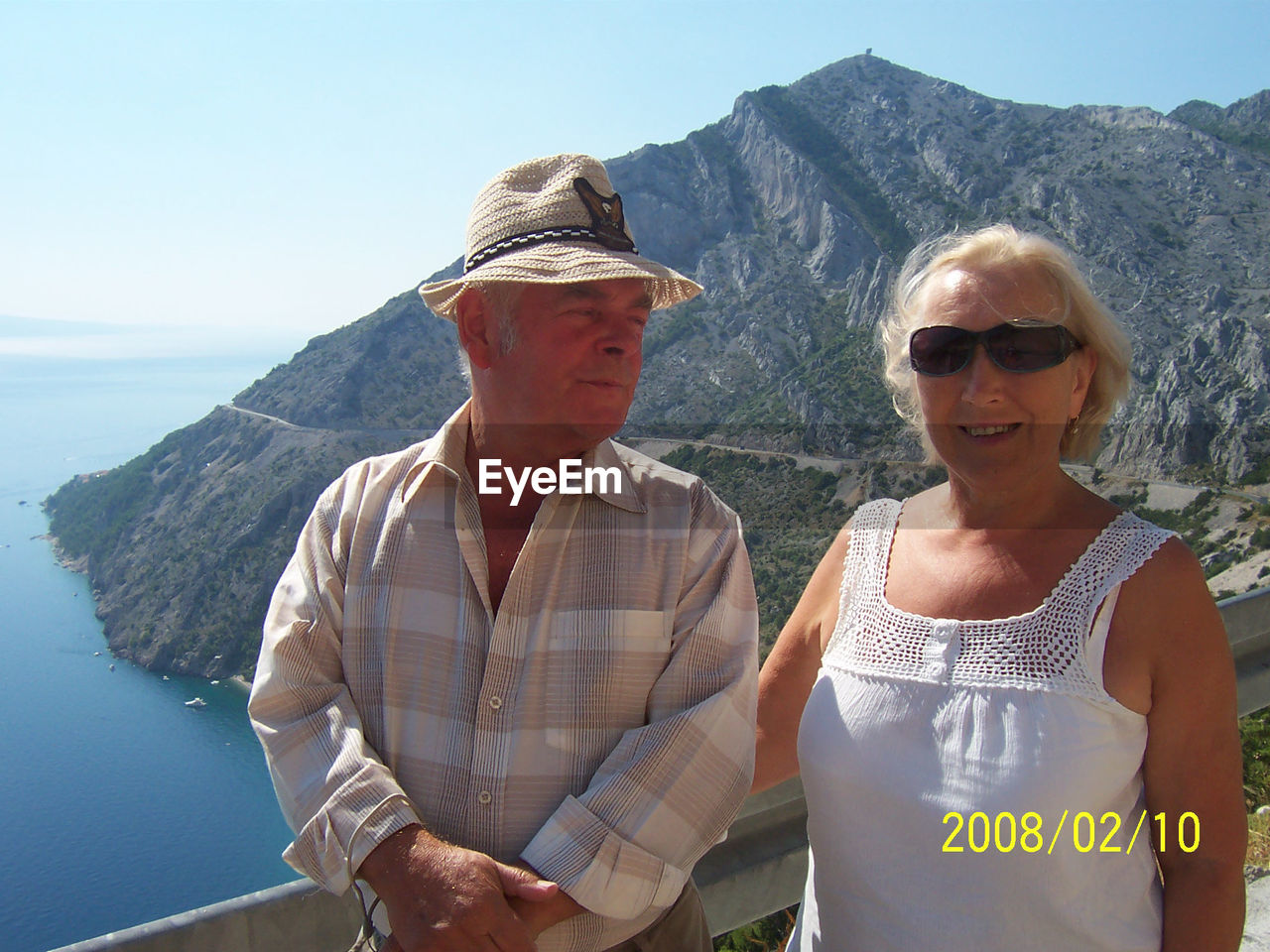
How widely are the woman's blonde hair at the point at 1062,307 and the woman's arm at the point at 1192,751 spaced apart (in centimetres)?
38

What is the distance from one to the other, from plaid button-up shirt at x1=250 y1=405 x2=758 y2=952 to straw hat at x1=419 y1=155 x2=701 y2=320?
385 mm

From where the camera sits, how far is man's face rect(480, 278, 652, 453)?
152cm

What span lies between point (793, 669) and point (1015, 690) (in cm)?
51

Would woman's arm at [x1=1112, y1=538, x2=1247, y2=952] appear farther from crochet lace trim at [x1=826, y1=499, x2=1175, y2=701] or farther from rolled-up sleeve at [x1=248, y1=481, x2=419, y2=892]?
rolled-up sleeve at [x1=248, y1=481, x2=419, y2=892]

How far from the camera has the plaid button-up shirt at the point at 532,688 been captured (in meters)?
1.31

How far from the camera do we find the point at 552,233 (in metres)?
1.55

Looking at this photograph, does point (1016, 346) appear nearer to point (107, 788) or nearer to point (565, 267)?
point (565, 267)

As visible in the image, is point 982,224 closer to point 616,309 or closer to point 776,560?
point 616,309

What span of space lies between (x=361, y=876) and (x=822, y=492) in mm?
6181

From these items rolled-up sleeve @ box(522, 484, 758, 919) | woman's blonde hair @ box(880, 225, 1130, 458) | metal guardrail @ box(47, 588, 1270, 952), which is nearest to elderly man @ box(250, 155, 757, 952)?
rolled-up sleeve @ box(522, 484, 758, 919)

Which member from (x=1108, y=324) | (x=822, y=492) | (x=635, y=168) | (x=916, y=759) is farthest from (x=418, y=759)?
(x=635, y=168)

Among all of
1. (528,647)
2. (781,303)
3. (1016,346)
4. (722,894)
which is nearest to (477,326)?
(528,647)

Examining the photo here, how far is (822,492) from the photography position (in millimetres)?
7117
